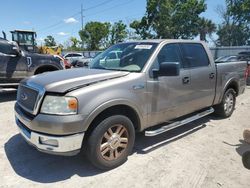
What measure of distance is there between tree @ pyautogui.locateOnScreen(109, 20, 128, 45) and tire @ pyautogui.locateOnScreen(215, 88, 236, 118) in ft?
165

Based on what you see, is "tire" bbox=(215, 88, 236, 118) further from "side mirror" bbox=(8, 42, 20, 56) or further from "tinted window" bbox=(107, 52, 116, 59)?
"side mirror" bbox=(8, 42, 20, 56)

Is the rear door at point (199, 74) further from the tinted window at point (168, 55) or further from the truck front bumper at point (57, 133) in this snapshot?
the truck front bumper at point (57, 133)

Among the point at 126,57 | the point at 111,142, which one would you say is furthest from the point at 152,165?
the point at 126,57

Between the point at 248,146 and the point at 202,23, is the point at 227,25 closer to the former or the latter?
the point at 202,23

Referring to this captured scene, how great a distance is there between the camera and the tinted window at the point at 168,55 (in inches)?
170

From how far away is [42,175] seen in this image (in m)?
3.62

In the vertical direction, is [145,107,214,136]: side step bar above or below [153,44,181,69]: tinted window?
below

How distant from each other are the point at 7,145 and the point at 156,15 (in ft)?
136

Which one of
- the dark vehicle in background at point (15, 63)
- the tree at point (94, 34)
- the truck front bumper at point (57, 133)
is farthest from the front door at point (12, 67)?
the tree at point (94, 34)

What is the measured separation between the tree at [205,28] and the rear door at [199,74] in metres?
43.8

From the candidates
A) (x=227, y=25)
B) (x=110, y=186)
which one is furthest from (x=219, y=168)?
(x=227, y=25)

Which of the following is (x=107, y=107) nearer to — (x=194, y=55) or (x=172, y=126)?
(x=172, y=126)

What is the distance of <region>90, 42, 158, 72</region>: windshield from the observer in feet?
13.9

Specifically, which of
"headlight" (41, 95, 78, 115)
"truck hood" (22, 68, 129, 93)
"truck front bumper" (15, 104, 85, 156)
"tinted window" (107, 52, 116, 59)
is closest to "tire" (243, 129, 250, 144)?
"truck hood" (22, 68, 129, 93)
